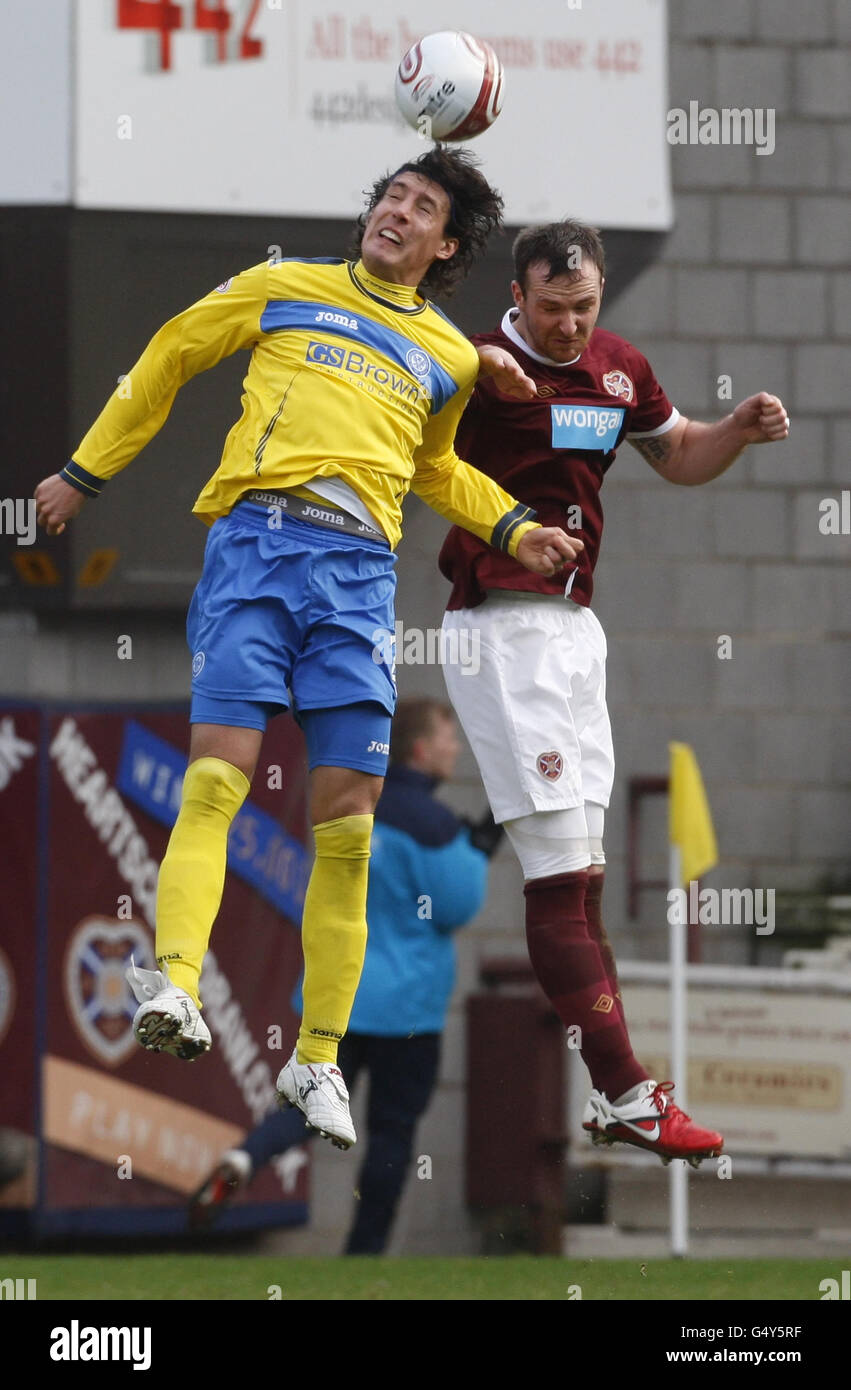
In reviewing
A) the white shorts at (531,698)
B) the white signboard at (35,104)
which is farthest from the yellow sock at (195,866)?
the white signboard at (35,104)

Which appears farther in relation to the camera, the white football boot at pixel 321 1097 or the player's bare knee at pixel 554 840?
the player's bare knee at pixel 554 840

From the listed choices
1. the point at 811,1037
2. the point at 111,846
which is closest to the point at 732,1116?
the point at 811,1037

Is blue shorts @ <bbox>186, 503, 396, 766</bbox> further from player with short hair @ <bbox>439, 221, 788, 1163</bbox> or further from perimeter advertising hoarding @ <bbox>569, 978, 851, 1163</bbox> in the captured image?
perimeter advertising hoarding @ <bbox>569, 978, 851, 1163</bbox>

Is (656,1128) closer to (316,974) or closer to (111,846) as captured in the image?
Result: (316,974)

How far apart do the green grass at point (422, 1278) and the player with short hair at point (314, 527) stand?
53.1 inches

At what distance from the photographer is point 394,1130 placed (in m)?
7.75

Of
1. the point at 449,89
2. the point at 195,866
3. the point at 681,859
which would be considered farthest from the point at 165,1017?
the point at 681,859

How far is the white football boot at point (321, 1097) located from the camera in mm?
4977

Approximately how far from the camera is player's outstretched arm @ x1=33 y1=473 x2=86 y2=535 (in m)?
4.97

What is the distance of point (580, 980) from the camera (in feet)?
17.5

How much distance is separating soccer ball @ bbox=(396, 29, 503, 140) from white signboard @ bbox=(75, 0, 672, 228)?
2423mm

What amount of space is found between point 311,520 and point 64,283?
3197 millimetres

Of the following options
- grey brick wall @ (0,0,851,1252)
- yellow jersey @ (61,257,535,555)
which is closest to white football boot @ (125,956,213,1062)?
yellow jersey @ (61,257,535,555)

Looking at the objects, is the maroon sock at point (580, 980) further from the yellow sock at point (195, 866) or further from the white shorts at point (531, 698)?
the yellow sock at point (195, 866)
